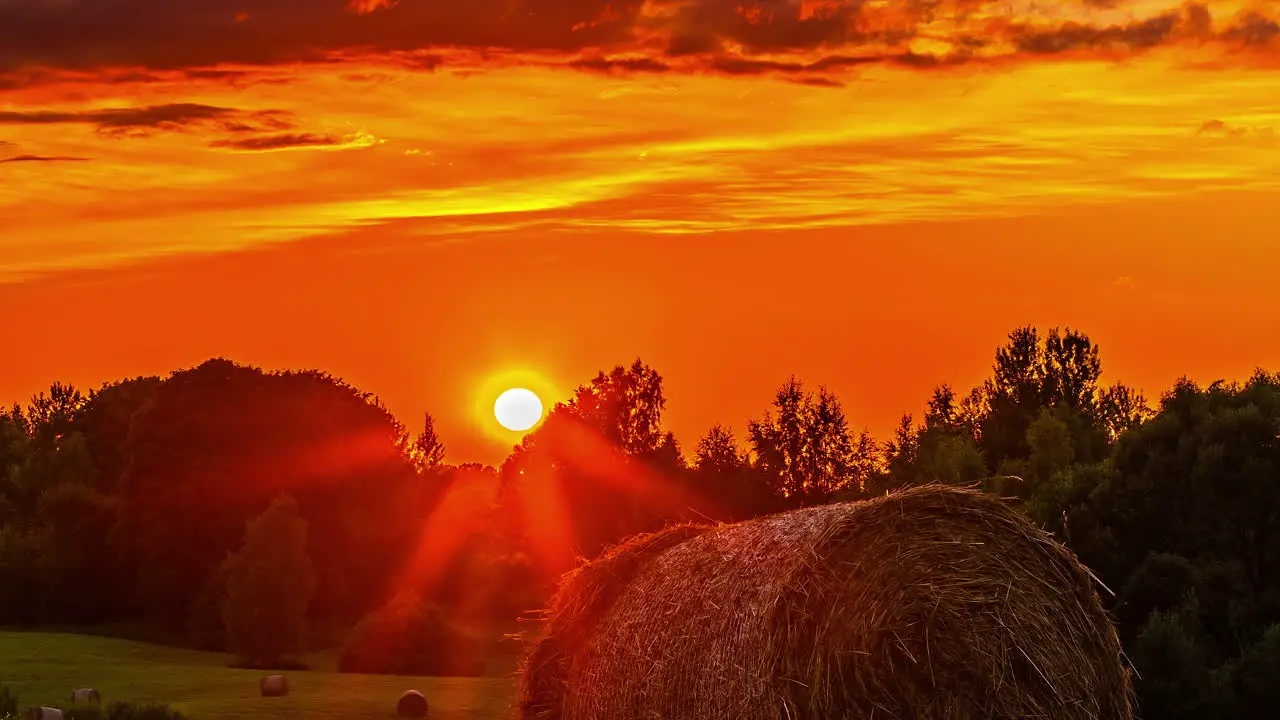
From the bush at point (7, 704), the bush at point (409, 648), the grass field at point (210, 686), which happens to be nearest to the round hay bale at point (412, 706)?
the grass field at point (210, 686)

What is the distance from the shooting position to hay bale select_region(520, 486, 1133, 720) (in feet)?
55.1

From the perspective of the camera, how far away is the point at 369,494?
76.8 meters

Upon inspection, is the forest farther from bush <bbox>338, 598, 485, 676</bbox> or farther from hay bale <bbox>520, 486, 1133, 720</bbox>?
hay bale <bbox>520, 486, 1133, 720</bbox>

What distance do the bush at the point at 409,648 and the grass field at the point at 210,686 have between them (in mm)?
1622

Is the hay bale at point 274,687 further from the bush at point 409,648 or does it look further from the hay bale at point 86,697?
the bush at point 409,648

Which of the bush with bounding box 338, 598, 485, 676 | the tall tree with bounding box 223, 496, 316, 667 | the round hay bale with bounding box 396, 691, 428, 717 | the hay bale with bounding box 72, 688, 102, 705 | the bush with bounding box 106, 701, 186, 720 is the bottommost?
the bush with bounding box 338, 598, 485, 676

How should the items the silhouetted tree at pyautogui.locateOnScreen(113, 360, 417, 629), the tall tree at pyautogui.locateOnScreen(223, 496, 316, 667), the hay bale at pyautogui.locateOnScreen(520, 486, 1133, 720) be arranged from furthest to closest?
the silhouetted tree at pyautogui.locateOnScreen(113, 360, 417, 629)
the tall tree at pyautogui.locateOnScreen(223, 496, 316, 667)
the hay bale at pyautogui.locateOnScreen(520, 486, 1133, 720)

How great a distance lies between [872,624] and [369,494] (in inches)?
2434

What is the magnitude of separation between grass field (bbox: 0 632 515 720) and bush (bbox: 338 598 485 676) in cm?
162

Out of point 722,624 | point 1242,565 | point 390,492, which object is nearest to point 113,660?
point 390,492

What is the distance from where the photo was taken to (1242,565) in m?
30.1

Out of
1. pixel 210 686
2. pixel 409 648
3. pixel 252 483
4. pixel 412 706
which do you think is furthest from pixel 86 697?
pixel 252 483

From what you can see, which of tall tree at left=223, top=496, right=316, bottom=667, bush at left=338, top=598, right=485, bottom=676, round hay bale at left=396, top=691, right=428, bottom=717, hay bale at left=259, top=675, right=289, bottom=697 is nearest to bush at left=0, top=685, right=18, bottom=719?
hay bale at left=259, top=675, right=289, bottom=697

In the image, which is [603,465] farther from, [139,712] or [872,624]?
[872,624]
